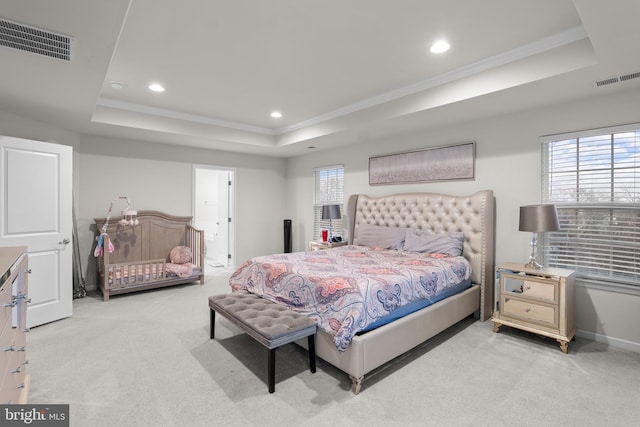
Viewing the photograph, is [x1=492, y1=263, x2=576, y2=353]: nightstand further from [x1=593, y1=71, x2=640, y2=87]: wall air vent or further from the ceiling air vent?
the ceiling air vent

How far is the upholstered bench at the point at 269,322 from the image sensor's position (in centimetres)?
222

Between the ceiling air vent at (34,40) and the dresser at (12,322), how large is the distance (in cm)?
138

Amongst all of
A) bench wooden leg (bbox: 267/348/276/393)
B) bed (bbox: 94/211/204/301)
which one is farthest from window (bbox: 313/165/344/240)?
bench wooden leg (bbox: 267/348/276/393)

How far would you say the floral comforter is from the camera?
2.35 meters

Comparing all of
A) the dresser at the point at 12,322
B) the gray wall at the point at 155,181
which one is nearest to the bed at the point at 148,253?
the gray wall at the point at 155,181

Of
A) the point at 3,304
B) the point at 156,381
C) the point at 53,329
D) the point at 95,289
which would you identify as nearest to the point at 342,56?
the point at 3,304

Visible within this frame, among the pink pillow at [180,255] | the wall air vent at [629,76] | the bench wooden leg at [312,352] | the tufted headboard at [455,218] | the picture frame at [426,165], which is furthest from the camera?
the pink pillow at [180,255]

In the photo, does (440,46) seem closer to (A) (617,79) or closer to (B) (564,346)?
(A) (617,79)

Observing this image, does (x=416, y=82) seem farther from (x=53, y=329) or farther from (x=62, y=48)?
(x=53, y=329)

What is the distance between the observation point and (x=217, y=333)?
3.25 meters

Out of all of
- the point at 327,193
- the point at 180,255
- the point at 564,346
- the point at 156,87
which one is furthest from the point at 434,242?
the point at 180,255

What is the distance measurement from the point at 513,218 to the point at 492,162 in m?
0.72

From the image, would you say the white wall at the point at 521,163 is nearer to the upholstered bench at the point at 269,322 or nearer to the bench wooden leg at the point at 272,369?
the upholstered bench at the point at 269,322

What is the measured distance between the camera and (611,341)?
3016 millimetres
